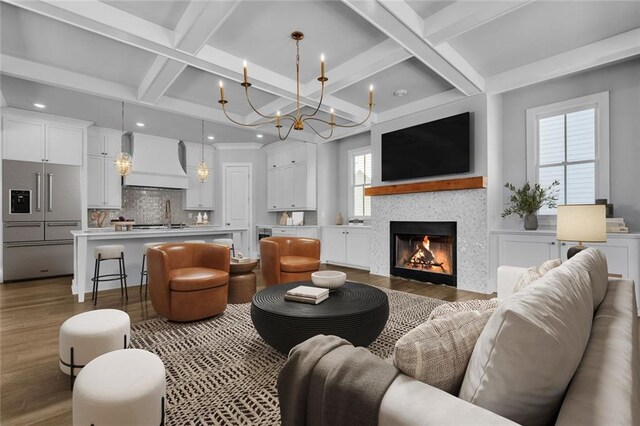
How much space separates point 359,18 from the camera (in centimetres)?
283

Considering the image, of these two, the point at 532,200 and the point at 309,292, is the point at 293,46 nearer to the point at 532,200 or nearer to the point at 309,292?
the point at 309,292

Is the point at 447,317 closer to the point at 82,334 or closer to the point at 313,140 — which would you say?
the point at 82,334

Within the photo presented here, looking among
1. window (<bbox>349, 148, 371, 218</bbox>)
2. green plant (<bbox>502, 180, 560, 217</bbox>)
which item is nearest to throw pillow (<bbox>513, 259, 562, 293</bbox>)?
green plant (<bbox>502, 180, 560, 217</bbox>)

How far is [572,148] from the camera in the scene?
153 inches

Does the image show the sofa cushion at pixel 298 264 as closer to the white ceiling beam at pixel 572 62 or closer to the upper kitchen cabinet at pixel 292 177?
the upper kitchen cabinet at pixel 292 177

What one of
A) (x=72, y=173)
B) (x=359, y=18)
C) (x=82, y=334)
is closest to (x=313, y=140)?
(x=359, y=18)

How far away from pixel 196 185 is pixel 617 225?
7263 millimetres

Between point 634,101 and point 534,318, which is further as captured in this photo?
point 634,101

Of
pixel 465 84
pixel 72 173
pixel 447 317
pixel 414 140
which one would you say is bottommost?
pixel 447 317

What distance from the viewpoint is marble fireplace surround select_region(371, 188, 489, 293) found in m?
4.20

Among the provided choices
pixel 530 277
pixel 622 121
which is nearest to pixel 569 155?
pixel 622 121

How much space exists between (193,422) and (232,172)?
641cm

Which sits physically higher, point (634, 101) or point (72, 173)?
point (634, 101)

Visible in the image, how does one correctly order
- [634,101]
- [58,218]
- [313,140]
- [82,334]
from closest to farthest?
[82,334]
[634,101]
[58,218]
[313,140]
